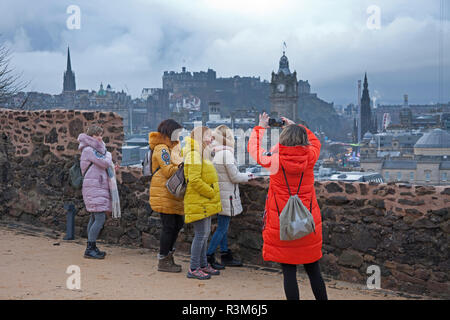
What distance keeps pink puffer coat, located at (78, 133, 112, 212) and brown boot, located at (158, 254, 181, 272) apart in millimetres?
869

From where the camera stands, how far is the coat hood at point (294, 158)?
3283 millimetres

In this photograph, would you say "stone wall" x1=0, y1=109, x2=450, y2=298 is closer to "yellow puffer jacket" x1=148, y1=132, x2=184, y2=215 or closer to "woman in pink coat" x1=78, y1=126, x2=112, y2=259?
"woman in pink coat" x1=78, y1=126, x2=112, y2=259

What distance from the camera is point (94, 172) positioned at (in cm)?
504

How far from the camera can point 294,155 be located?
330 cm

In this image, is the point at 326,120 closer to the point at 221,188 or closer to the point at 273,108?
the point at 273,108

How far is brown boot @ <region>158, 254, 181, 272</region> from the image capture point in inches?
182

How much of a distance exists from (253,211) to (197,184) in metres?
1.10

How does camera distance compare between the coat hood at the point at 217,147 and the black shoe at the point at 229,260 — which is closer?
the coat hood at the point at 217,147

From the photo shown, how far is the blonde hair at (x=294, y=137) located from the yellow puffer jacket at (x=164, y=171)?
1410 mm

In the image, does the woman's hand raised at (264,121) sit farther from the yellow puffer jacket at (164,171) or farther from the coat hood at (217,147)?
the yellow puffer jacket at (164,171)

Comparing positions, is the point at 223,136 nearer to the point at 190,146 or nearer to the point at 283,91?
the point at 190,146

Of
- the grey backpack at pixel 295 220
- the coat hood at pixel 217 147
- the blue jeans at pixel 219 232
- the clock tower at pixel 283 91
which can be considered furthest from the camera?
the clock tower at pixel 283 91

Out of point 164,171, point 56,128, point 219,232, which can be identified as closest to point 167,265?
point 219,232

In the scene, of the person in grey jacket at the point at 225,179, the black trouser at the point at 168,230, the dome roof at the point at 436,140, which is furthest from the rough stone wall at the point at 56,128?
the dome roof at the point at 436,140
